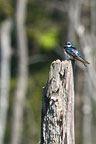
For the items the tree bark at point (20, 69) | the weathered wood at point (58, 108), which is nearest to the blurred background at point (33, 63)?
the tree bark at point (20, 69)

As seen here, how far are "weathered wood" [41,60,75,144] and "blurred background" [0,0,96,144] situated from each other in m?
12.0

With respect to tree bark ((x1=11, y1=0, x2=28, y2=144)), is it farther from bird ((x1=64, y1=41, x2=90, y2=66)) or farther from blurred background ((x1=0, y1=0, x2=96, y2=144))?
bird ((x1=64, y1=41, x2=90, y2=66))

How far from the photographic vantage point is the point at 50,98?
4867 mm

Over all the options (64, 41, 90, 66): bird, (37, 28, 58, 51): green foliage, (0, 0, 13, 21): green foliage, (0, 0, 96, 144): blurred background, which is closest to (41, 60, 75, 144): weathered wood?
(64, 41, 90, 66): bird

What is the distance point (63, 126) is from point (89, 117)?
40.7 feet

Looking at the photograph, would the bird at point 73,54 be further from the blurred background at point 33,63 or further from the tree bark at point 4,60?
the tree bark at point 4,60

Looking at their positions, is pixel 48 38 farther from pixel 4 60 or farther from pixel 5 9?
pixel 4 60

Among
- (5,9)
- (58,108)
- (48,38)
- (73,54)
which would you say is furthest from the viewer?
(48,38)

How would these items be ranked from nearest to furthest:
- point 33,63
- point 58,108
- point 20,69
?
point 58,108
point 20,69
point 33,63

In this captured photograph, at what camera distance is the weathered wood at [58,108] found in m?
4.83

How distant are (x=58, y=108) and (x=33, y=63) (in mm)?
16347

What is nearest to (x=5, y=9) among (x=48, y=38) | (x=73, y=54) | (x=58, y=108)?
(x=48, y=38)

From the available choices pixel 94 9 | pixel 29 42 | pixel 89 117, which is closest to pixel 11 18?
pixel 29 42

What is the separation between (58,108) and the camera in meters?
4.83
